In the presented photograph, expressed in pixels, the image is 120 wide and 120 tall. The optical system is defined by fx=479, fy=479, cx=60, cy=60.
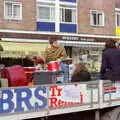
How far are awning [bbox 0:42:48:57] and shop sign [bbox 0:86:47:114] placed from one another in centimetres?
2274

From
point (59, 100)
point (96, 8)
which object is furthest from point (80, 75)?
point (96, 8)

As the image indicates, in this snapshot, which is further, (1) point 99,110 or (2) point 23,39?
(2) point 23,39

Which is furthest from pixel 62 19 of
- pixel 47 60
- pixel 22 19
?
pixel 47 60

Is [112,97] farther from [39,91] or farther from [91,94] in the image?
[39,91]

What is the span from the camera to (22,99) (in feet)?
23.5

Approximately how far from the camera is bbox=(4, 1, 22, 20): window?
34031 mm

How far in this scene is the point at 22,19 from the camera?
34531 millimetres

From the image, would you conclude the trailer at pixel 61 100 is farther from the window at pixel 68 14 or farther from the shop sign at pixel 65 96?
the window at pixel 68 14

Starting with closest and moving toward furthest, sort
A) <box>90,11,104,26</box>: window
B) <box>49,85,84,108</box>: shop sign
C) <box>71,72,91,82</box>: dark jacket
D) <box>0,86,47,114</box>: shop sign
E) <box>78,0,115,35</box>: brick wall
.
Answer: <box>0,86,47,114</box>: shop sign → <box>49,85,84,108</box>: shop sign → <box>71,72,91,82</box>: dark jacket → <box>78,0,115,35</box>: brick wall → <box>90,11,104,26</box>: window

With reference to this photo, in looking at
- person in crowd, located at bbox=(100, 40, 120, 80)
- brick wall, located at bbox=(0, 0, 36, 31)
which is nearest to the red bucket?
person in crowd, located at bbox=(100, 40, 120, 80)

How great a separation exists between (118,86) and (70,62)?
189 cm

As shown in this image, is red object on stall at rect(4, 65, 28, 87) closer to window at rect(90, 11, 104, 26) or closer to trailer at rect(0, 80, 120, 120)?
trailer at rect(0, 80, 120, 120)

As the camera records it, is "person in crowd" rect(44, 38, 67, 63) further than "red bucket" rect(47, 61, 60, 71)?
Yes

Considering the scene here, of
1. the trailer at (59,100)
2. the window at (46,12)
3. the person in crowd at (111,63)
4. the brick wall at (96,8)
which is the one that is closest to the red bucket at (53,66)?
the person in crowd at (111,63)
